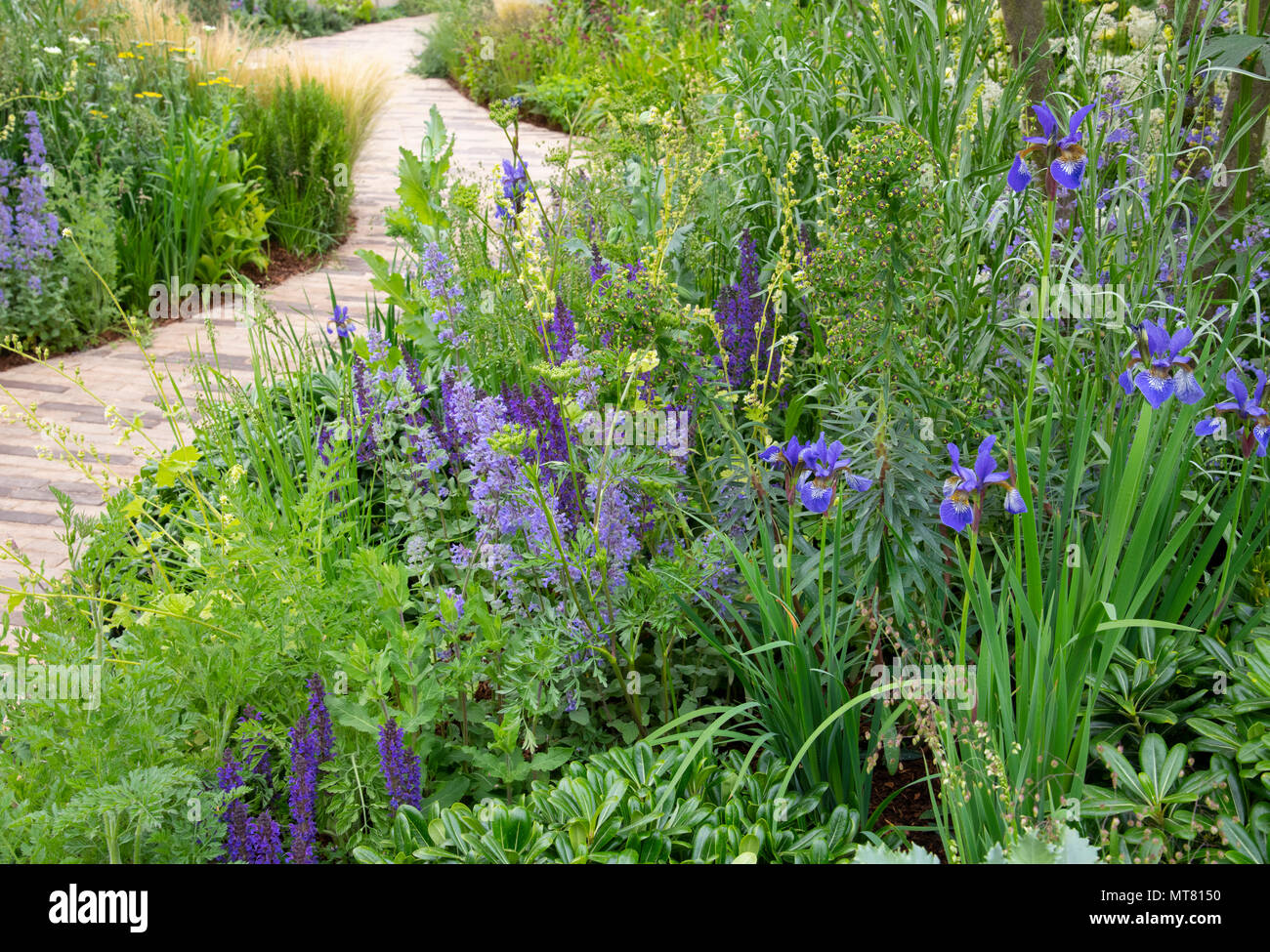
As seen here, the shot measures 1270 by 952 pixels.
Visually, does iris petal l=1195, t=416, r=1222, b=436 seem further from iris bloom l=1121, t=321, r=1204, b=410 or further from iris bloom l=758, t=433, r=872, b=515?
iris bloom l=758, t=433, r=872, b=515

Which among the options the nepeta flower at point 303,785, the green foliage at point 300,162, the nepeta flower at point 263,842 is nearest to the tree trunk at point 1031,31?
the nepeta flower at point 303,785

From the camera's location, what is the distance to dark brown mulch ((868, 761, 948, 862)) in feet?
7.35

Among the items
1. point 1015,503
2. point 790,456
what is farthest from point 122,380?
point 1015,503

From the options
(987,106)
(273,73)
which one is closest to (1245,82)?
(987,106)

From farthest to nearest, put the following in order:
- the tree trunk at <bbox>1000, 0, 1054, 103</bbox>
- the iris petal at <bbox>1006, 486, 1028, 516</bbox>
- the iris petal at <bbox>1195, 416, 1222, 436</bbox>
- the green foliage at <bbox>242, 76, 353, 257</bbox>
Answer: the green foliage at <bbox>242, 76, 353, 257</bbox> < the tree trunk at <bbox>1000, 0, 1054, 103</bbox> < the iris petal at <bbox>1195, 416, 1222, 436</bbox> < the iris petal at <bbox>1006, 486, 1028, 516</bbox>

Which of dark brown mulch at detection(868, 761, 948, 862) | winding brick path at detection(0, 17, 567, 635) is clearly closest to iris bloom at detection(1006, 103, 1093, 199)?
dark brown mulch at detection(868, 761, 948, 862)

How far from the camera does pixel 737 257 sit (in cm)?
377

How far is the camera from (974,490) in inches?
73.5

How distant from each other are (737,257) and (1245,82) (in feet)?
5.43

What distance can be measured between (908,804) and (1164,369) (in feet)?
3.67

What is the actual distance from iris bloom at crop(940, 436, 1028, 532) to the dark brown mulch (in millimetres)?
676

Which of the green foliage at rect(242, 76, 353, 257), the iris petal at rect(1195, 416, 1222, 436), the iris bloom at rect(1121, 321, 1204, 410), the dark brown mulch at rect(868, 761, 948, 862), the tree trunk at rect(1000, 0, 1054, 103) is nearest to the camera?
the iris bloom at rect(1121, 321, 1204, 410)

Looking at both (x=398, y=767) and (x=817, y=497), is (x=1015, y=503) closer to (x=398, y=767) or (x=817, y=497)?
(x=817, y=497)
